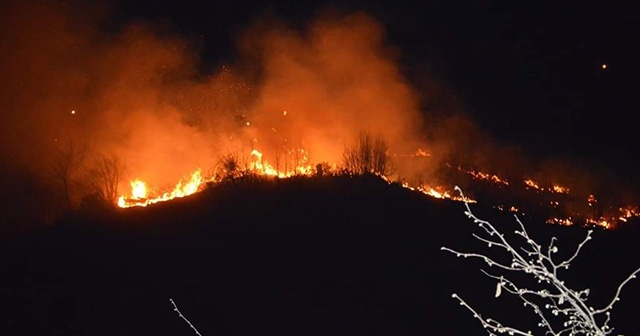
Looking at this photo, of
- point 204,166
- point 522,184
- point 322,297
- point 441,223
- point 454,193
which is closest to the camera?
point 322,297

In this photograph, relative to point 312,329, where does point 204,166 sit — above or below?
above

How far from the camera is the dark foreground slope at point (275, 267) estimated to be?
17.4m

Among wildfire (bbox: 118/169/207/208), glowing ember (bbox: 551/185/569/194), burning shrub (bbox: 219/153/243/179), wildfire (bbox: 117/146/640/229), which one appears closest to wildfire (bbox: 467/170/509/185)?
wildfire (bbox: 117/146/640/229)

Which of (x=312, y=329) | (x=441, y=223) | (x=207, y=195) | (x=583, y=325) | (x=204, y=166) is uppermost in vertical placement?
(x=204, y=166)

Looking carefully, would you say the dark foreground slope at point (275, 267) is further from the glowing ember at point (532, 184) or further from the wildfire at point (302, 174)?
the glowing ember at point (532, 184)

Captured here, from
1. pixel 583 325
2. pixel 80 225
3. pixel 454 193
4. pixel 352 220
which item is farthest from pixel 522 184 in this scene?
pixel 583 325

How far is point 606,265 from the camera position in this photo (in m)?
22.9

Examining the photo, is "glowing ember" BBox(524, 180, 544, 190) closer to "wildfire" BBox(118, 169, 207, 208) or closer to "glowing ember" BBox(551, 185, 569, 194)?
"glowing ember" BBox(551, 185, 569, 194)

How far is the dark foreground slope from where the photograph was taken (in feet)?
57.2

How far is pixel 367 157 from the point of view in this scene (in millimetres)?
29422

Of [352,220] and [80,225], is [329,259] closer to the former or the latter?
[352,220]

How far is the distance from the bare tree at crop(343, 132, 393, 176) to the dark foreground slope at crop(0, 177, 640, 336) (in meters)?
2.87

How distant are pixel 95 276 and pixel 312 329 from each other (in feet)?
27.7

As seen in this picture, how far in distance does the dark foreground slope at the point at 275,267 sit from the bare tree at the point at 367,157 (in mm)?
2874
